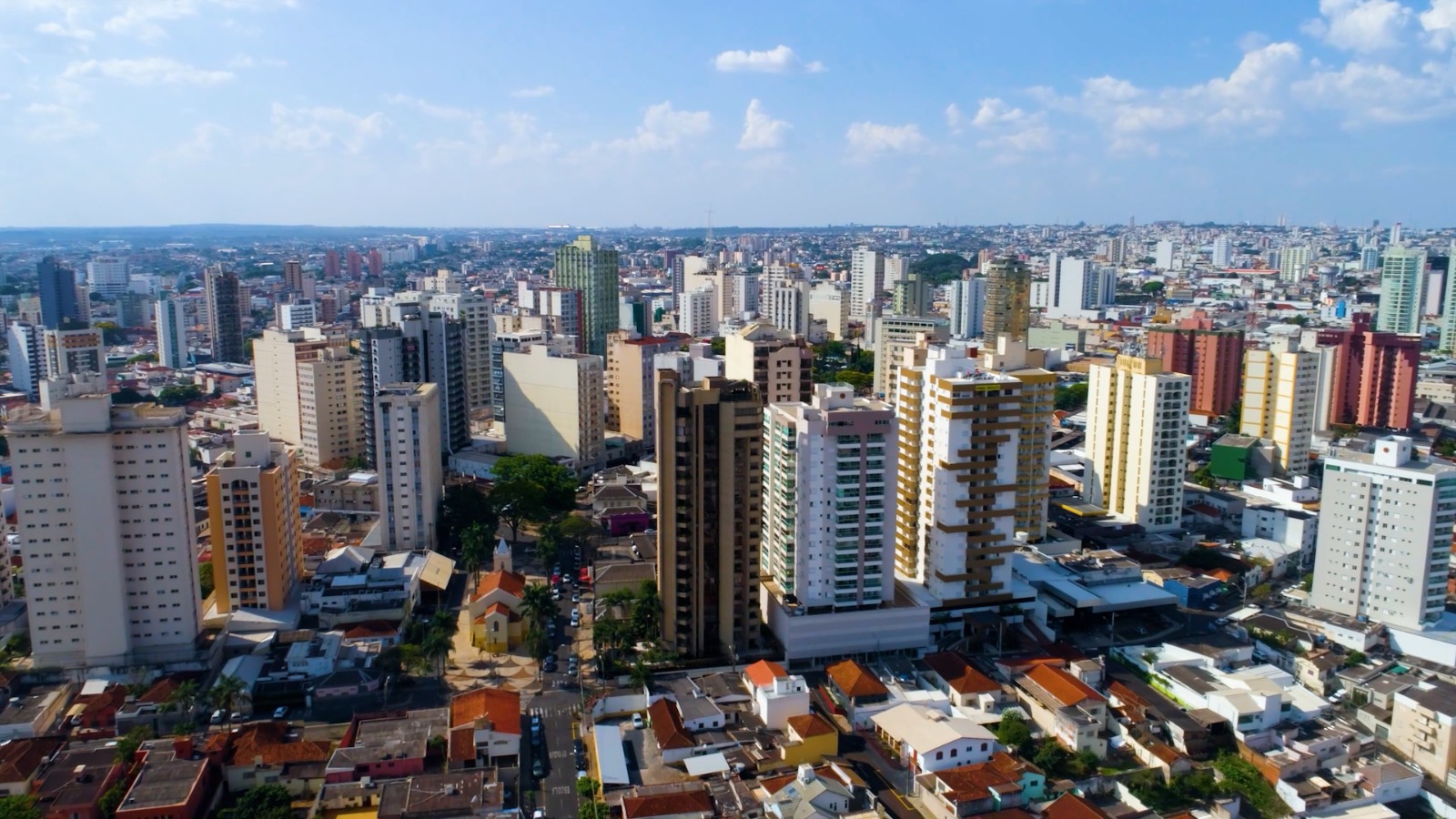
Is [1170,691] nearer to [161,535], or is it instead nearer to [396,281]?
[161,535]

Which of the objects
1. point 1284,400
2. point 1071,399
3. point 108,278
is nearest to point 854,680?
point 1284,400

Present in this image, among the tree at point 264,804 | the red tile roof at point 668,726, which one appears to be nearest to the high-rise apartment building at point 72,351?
the tree at point 264,804

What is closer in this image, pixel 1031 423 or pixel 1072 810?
pixel 1072 810

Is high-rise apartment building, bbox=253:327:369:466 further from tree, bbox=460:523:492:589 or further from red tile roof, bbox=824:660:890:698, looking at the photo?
red tile roof, bbox=824:660:890:698

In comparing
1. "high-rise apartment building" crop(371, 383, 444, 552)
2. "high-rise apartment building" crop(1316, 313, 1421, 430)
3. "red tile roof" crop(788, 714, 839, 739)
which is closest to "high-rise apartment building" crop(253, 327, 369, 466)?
"high-rise apartment building" crop(371, 383, 444, 552)

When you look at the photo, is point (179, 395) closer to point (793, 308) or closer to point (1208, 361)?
point (793, 308)
